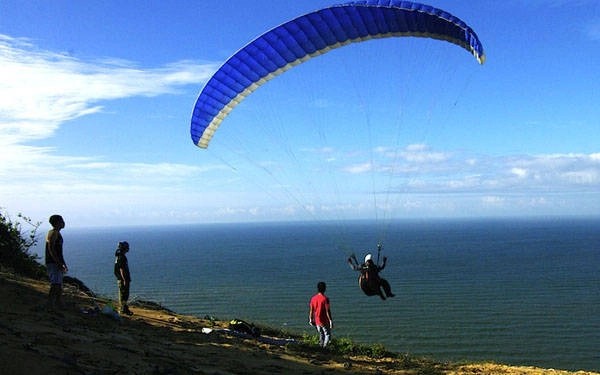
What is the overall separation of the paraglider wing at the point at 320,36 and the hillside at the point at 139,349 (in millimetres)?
6072

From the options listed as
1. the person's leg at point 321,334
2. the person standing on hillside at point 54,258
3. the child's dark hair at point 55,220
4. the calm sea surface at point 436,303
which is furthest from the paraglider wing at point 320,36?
the calm sea surface at point 436,303

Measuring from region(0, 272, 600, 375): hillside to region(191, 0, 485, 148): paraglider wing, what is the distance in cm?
607

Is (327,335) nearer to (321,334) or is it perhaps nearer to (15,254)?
(321,334)

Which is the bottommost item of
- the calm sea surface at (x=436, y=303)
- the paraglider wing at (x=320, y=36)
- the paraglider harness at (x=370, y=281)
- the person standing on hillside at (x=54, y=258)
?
the calm sea surface at (x=436, y=303)

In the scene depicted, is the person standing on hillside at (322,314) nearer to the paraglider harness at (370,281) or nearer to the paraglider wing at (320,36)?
the paraglider harness at (370,281)

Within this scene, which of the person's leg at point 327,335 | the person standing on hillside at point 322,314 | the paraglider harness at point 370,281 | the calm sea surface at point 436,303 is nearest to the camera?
the person standing on hillside at point 322,314

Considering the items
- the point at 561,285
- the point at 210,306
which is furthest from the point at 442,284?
the point at 210,306

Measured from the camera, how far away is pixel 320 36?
11.5m

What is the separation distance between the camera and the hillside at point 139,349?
5.60 m

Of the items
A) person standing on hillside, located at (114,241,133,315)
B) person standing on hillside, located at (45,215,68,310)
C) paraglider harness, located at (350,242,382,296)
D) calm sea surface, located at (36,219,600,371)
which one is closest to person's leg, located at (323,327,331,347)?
paraglider harness, located at (350,242,382,296)

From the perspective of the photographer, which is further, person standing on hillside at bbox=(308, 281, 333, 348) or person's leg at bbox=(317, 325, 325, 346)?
person's leg at bbox=(317, 325, 325, 346)

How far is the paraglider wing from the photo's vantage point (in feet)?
34.8

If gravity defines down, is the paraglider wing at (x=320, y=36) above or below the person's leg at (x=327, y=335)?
above

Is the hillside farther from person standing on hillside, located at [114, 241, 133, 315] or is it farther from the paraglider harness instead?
the paraglider harness
